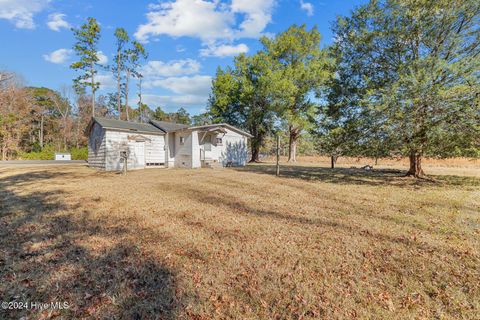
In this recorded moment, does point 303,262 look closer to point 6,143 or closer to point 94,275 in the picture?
point 94,275

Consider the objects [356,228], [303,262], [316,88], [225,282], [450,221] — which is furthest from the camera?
[316,88]

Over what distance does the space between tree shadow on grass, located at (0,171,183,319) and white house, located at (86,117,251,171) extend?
12.7 meters

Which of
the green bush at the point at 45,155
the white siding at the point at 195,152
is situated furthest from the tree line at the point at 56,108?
the white siding at the point at 195,152

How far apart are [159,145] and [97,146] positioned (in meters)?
4.57

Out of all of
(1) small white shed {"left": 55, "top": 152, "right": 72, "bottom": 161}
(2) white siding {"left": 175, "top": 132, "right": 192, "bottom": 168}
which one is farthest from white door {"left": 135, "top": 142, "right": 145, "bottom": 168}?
(1) small white shed {"left": 55, "top": 152, "right": 72, "bottom": 161}

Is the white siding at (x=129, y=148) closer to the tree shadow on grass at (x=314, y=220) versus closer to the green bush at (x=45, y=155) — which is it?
the tree shadow on grass at (x=314, y=220)

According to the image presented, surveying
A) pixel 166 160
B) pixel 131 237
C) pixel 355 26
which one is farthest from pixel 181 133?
pixel 131 237

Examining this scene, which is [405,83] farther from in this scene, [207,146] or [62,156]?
[62,156]

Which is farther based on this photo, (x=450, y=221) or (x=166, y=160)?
(x=166, y=160)

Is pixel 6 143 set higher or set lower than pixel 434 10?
lower

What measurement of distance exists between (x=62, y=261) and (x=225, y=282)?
2465mm

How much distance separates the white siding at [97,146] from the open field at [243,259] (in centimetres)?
1132

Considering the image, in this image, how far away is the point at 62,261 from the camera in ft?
10.9

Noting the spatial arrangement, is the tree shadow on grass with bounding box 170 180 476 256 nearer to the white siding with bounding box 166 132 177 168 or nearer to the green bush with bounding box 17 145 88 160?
the white siding with bounding box 166 132 177 168
